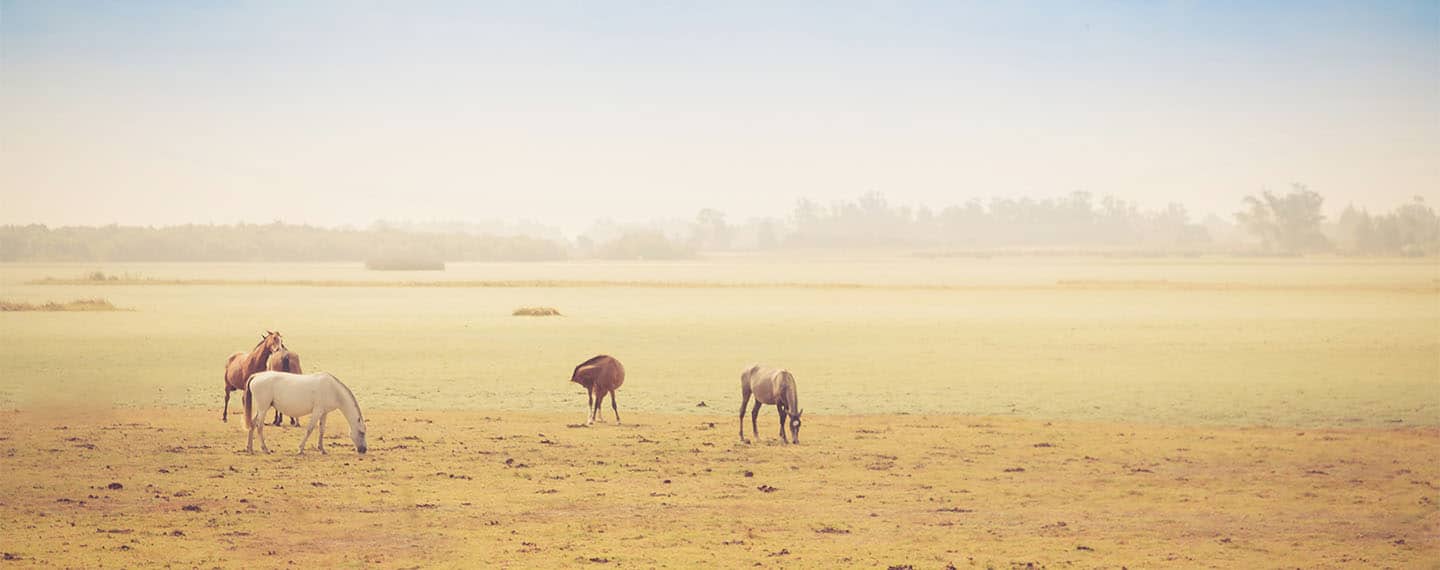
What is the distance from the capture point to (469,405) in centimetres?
2452

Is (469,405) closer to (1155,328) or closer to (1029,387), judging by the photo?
(1029,387)

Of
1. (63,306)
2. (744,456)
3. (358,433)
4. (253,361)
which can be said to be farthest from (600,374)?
(63,306)

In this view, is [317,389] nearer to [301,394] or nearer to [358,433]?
[301,394]

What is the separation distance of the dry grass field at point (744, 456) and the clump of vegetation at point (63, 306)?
35.3ft

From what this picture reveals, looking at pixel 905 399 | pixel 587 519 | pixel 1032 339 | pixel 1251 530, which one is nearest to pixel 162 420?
pixel 587 519

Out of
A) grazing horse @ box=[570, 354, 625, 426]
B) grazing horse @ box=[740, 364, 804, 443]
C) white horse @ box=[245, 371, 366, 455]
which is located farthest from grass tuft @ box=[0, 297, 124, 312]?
grazing horse @ box=[740, 364, 804, 443]

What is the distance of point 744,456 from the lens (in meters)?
18.0

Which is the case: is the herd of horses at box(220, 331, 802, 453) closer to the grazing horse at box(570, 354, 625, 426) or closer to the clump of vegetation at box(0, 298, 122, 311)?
the grazing horse at box(570, 354, 625, 426)

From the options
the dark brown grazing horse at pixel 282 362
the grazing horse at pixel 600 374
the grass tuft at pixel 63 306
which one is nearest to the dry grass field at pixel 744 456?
the grazing horse at pixel 600 374

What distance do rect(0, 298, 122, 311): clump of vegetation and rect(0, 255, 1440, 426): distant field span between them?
2012mm

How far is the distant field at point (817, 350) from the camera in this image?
2514 cm

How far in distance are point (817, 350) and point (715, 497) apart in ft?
74.5

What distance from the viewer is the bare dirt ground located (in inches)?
498

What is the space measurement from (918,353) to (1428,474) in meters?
19.8
